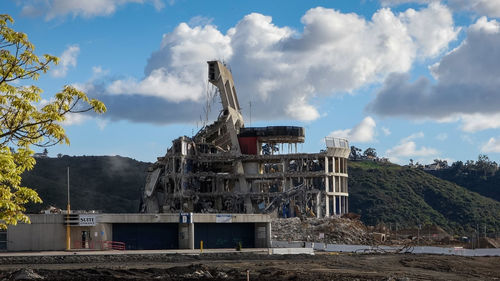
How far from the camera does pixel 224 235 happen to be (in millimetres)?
69312

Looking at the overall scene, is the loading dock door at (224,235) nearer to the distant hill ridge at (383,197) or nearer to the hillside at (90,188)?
the distant hill ridge at (383,197)

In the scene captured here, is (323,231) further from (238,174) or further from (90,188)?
(90,188)

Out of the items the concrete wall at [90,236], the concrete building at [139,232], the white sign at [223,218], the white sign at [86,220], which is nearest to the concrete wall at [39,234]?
the concrete building at [139,232]

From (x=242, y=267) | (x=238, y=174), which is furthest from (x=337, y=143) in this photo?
(x=242, y=267)

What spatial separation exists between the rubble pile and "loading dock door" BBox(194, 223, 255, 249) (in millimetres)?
13645

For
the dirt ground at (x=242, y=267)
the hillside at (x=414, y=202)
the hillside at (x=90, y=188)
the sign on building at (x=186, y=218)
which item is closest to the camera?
the dirt ground at (x=242, y=267)

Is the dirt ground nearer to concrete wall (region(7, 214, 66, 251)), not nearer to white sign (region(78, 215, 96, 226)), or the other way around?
white sign (region(78, 215, 96, 226))

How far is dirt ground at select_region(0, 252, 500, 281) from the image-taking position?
134ft

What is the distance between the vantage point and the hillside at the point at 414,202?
155750mm

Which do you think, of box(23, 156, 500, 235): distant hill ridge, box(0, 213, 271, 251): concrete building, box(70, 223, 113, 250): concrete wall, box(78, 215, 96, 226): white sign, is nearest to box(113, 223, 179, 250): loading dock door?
box(0, 213, 271, 251): concrete building

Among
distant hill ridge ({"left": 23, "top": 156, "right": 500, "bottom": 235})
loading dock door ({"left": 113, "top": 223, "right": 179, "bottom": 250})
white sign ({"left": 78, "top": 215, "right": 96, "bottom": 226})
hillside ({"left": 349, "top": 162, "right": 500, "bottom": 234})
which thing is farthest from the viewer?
distant hill ridge ({"left": 23, "top": 156, "right": 500, "bottom": 235})

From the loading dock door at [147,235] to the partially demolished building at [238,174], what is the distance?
39.2 meters

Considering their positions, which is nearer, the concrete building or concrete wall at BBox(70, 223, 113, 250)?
the concrete building

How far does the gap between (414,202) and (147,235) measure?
111 meters
